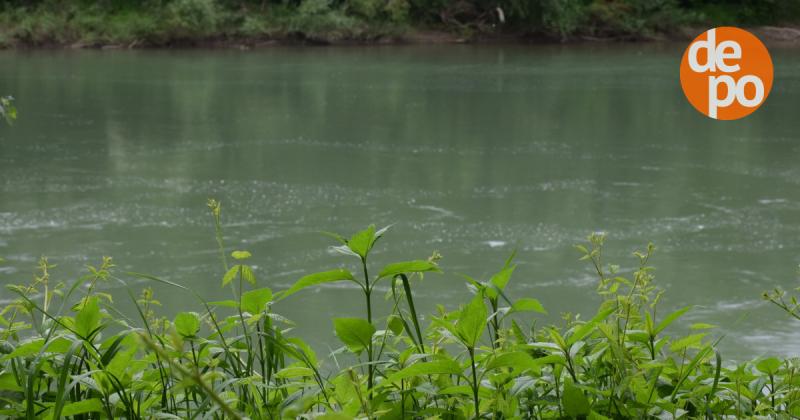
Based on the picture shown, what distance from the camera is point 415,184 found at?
26.3 ft

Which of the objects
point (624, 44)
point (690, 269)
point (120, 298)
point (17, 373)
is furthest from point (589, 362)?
point (624, 44)

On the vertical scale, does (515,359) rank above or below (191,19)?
above

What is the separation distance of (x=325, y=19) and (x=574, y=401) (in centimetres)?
2272

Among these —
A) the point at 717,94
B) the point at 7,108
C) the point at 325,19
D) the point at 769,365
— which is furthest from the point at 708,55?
the point at 769,365

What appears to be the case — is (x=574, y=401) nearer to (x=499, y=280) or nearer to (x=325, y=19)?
(x=499, y=280)

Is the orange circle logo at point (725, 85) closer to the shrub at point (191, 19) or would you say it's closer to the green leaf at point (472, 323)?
the shrub at point (191, 19)

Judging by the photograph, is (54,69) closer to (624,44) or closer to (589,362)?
(624,44)

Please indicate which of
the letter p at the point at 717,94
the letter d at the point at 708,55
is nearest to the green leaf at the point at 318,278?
the letter p at the point at 717,94

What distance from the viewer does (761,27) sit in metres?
26.1

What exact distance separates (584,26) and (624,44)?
5.35 ft

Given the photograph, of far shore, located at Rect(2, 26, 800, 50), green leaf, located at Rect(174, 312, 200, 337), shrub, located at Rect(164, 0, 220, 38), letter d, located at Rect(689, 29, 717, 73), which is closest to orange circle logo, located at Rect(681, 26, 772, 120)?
letter d, located at Rect(689, 29, 717, 73)

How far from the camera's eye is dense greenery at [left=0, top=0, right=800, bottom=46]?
2316cm

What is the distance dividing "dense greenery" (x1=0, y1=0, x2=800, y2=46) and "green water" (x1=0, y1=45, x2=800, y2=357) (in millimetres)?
7785

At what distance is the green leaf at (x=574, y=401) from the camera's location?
3.65 ft
